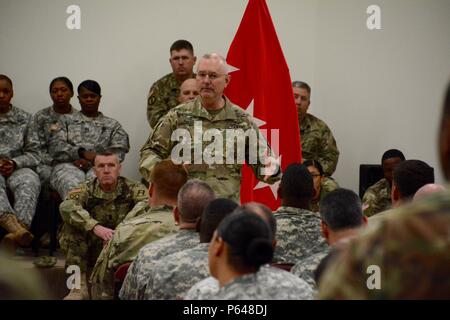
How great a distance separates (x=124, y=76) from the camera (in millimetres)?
7480

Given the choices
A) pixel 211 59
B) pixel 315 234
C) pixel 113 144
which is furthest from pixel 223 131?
pixel 113 144

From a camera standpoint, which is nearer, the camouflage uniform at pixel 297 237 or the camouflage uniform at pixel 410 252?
the camouflage uniform at pixel 410 252

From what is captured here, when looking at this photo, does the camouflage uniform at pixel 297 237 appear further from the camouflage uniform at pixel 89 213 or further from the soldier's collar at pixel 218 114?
the camouflage uniform at pixel 89 213

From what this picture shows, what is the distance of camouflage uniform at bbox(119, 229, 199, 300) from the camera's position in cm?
311

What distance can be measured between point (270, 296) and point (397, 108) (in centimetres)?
563

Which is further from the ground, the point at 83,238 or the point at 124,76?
the point at 124,76

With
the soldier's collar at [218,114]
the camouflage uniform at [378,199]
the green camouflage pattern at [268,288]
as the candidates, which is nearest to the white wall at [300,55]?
the camouflage uniform at [378,199]

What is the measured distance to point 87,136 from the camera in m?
6.66

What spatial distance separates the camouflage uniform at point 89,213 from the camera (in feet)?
17.6

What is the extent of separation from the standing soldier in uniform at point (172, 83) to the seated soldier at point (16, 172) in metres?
0.97

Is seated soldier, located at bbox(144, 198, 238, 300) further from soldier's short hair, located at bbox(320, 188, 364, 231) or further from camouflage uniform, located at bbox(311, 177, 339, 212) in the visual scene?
camouflage uniform, located at bbox(311, 177, 339, 212)

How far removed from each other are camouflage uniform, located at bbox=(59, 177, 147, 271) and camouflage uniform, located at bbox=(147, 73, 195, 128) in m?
1.29

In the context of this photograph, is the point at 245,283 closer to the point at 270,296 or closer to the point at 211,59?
the point at 270,296

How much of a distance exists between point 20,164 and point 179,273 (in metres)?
3.66
